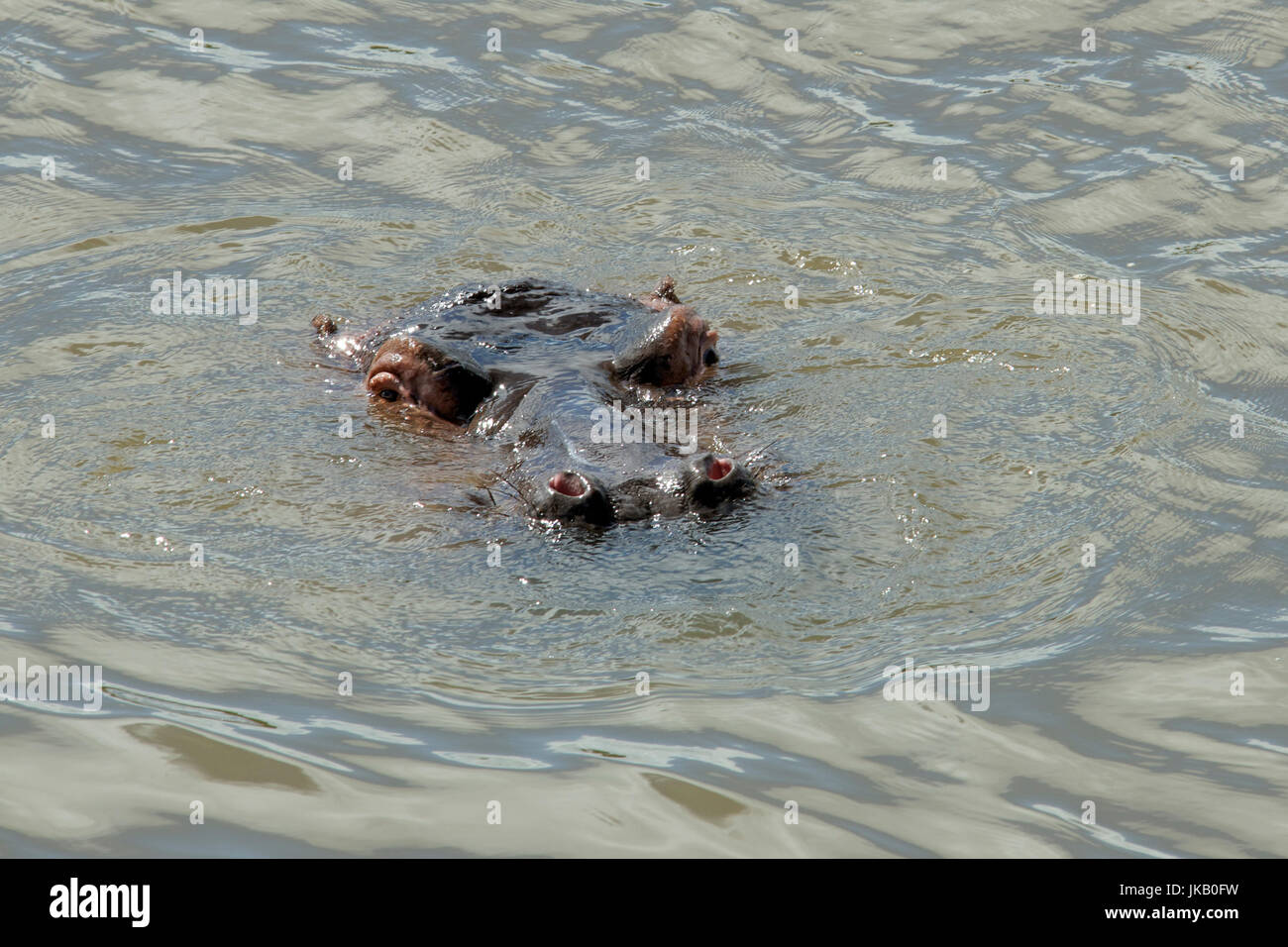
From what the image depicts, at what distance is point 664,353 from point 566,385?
65 cm

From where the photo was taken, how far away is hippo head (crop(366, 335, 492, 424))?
7.61 m

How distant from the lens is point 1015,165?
37.8 ft

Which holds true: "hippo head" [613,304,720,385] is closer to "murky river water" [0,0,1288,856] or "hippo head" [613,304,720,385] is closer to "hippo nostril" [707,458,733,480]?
"murky river water" [0,0,1288,856]

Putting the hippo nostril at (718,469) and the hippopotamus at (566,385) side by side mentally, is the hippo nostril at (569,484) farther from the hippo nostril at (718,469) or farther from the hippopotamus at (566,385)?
the hippo nostril at (718,469)

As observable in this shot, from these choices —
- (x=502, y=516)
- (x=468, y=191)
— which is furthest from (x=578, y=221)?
(x=502, y=516)

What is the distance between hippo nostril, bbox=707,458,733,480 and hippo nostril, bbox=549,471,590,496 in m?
0.49

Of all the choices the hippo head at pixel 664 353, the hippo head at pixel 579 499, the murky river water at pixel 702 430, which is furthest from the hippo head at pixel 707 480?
the hippo head at pixel 664 353

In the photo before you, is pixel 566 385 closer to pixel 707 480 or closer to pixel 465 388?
pixel 465 388

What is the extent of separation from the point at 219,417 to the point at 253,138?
5.03 metres

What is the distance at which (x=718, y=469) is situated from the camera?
6.22 meters

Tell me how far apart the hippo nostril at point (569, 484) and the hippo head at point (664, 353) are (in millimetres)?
1689

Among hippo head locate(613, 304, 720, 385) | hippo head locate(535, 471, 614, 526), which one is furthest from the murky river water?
hippo head locate(613, 304, 720, 385)

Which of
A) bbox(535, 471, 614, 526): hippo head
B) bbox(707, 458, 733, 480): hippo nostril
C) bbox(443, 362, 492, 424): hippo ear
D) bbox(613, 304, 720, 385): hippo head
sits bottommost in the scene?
bbox(535, 471, 614, 526): hippo head

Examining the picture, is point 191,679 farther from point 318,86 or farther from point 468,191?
point 318,86
